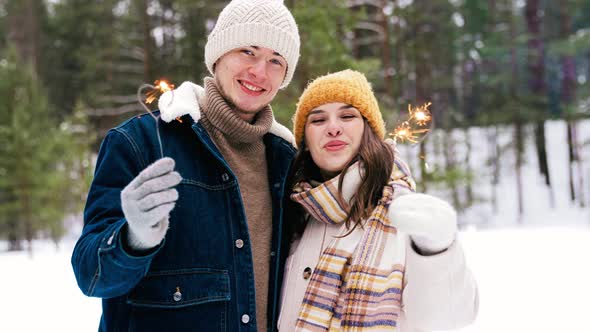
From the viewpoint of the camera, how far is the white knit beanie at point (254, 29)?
2.24 metres

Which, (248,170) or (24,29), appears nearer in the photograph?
(248,170)

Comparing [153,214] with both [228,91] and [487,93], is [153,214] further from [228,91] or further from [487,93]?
[487,93]

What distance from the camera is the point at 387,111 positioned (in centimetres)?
1038

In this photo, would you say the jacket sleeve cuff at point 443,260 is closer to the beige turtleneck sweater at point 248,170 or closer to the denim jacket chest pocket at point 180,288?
the beige turtleneck sweater at point 248,170

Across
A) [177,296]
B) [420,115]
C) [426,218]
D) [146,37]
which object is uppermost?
[146,37]

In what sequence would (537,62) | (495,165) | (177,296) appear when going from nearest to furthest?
(177,296)
(537,62)
(495,165)

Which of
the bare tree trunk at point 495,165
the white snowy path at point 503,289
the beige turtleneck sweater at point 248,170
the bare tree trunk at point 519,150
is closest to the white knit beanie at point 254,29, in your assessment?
the beige turtleneck sweater at point 248,170

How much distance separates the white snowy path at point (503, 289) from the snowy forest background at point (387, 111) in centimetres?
3

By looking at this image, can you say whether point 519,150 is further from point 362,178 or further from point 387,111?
point 362,178

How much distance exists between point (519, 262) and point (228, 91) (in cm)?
694

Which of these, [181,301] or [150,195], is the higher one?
[150,195]

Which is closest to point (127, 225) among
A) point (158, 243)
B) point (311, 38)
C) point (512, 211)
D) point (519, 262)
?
point (158, 243)

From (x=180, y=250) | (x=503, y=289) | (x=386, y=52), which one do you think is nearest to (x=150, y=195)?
(x=180, y=250)

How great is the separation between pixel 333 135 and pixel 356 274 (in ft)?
2.31
